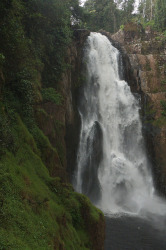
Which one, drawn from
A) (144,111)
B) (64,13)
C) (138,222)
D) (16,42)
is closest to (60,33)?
(64,13)

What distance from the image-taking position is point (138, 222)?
13.6 m

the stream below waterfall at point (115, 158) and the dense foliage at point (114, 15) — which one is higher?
the dense foliage at point (114, 15)

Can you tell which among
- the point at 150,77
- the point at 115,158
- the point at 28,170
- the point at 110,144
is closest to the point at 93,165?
the point at 115,158

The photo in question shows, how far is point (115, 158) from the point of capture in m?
18.9

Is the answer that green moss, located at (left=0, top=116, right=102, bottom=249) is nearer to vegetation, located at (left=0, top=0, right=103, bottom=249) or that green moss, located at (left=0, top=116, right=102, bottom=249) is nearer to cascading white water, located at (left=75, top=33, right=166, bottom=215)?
vegetation, located at (left=0, top=0, right=103, bottom=249)

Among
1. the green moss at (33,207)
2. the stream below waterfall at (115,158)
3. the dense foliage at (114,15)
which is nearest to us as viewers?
the green moss at (33,207)

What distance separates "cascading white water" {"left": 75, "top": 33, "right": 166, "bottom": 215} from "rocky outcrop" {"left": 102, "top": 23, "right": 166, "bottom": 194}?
99cm

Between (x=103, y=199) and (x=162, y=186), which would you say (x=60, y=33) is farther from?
(x=162, y=186)

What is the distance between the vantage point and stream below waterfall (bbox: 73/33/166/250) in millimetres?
12885

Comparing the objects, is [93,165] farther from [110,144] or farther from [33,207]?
[33,207]

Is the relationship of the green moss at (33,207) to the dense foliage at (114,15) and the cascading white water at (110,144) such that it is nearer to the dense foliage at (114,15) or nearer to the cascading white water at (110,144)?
the cascading white water at (110,144)

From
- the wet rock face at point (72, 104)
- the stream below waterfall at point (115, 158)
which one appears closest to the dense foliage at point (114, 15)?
the stream below waterfall at point (115, 158)

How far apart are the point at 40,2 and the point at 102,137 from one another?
35.7 feet

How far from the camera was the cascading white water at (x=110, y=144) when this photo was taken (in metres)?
17.0
